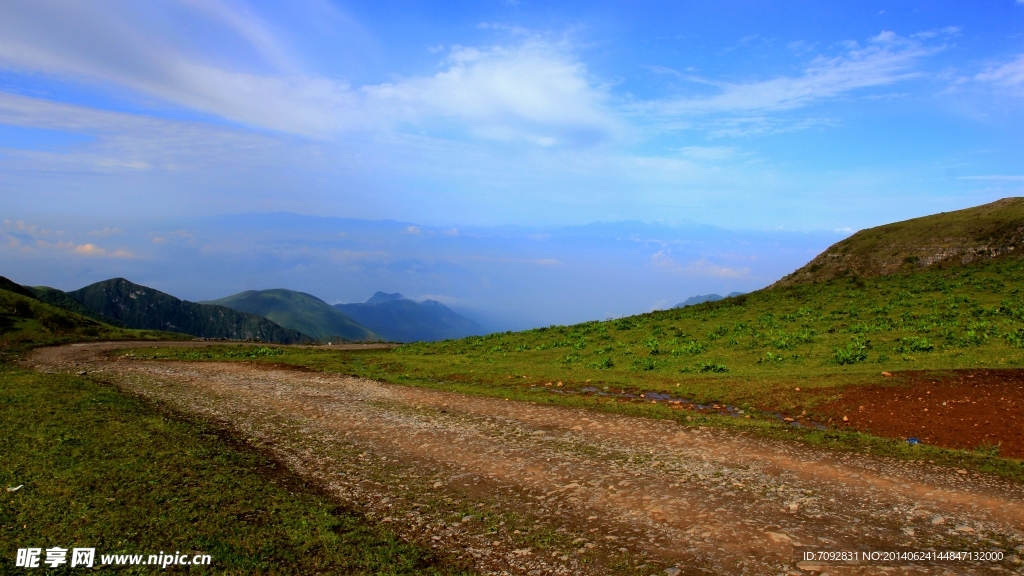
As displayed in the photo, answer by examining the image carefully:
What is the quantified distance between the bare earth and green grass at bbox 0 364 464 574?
1.05 metres

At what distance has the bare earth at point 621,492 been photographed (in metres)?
10.4

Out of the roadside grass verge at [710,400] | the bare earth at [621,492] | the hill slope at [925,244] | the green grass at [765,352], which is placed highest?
the hill slope at [925,244]

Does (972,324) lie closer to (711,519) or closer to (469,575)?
(711,519)

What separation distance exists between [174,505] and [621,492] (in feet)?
34.3

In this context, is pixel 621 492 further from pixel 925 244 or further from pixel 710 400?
pixel 925 244

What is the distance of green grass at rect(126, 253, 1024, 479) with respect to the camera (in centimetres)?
2341

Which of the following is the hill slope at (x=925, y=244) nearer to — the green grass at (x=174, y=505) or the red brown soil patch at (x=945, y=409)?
the red brown soil patch at (x=945, y=409)

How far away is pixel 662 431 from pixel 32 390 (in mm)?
26874

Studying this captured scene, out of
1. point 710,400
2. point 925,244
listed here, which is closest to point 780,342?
point 710,400

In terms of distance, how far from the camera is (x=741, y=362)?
31750 millimetres

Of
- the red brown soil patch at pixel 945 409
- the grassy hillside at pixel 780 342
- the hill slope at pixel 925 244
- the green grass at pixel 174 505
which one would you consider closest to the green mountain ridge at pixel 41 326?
the grassy hillside at pixel 780 342

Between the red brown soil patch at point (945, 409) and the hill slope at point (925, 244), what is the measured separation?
142 ft

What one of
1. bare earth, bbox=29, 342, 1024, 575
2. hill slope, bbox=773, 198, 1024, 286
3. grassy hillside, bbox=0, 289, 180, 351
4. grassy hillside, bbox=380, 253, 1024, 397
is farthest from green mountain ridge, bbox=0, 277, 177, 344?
hill slope, bbox=773, 198, 1024, 286

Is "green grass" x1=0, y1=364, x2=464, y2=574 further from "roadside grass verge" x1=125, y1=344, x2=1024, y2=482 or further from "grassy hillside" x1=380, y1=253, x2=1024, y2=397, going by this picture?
"grassy hillside" x1=380, y1=253, x2=1024, y2=397
